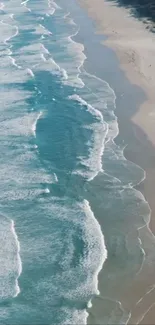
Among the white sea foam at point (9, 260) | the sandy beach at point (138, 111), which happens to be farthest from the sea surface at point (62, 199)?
the sandy beach at point (138, 111)

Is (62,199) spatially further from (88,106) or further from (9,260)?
(88,106)

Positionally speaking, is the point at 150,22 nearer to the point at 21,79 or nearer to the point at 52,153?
the point at 21,79

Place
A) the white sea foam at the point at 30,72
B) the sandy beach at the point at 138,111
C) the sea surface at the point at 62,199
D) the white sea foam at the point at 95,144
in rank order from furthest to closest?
the white sea foam at the point at 30,72 < the white sea foam at the point at 95,144 < the sea surface at the point at 62,199 < the sandy beach at the point at 138,111

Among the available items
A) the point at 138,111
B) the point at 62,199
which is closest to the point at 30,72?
the point at 138,111

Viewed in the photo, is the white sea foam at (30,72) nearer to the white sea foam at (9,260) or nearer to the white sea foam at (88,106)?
the white sea foam at (88,106)

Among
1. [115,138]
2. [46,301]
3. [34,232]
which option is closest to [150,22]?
[115,138]

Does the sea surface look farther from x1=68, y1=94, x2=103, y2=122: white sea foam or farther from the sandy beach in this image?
the sandy beach
